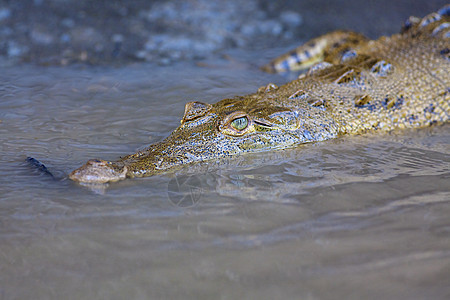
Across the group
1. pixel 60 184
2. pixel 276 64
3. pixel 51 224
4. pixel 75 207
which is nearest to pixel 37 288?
pixel 51 224

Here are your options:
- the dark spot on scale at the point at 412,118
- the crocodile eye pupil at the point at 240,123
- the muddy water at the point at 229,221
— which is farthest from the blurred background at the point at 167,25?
the dark spot on scale at the point at 412,118

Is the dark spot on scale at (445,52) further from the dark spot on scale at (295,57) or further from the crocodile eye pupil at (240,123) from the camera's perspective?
the crocodile eye pupil at (240,123)

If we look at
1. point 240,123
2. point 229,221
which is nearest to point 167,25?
point 240,123

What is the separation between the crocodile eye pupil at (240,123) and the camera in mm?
3523

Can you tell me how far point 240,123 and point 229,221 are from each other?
3.99 ft

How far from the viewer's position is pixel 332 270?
204 cm

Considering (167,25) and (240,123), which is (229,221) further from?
(167,25)

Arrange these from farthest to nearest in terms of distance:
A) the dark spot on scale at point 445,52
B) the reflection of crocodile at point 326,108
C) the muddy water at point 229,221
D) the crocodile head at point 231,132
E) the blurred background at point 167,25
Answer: the blurred background at point 167,25, the dark spot on scale at point 445,52, the reflection of crocodile at point 326,108, the crocodile head at point 231,132, the muddy water at point 229,221

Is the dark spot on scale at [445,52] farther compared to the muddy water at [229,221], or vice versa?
the dark spot on scale at [445,52]

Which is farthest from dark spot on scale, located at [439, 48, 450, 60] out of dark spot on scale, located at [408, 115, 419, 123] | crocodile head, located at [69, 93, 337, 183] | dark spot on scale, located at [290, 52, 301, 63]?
dark spot on scale, located at [290, 52, 301, 63]

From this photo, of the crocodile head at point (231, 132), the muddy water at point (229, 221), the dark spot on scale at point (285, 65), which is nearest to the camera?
the muddy water at point (229, 221)

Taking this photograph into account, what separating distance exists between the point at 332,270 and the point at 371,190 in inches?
36.9

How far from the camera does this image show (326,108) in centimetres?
395

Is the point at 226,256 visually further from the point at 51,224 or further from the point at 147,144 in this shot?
the point at 147,144
